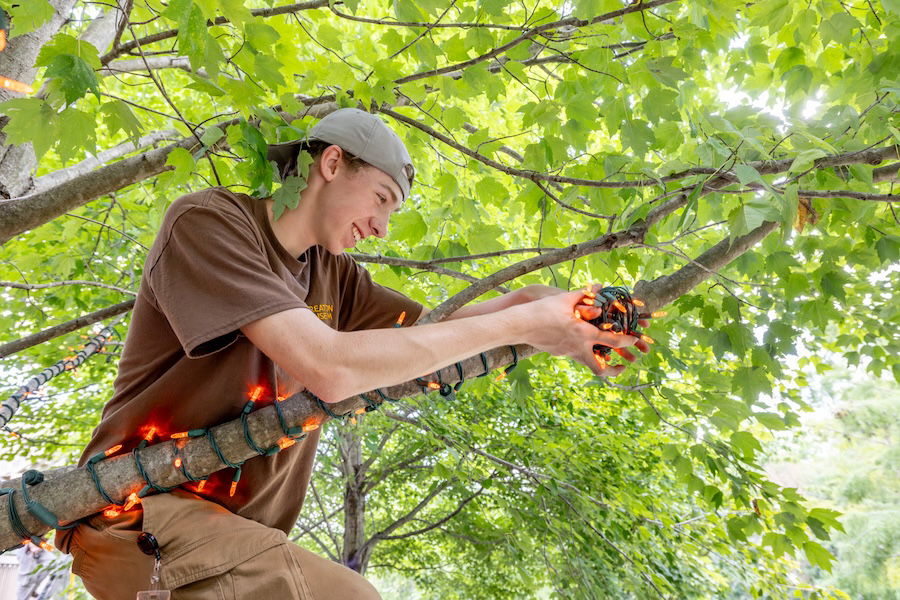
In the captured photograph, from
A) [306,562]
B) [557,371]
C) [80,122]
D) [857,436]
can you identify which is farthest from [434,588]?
[857,436]

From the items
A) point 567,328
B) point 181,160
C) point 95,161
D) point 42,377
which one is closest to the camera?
point 567,328

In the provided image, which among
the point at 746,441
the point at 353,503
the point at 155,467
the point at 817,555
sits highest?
the point at 353,503

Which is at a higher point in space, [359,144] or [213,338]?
[359,144]

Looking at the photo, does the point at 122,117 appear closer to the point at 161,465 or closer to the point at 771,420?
the point at 161,465

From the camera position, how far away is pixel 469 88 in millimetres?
2648

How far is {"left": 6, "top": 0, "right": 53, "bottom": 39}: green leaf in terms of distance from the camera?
5.45ft

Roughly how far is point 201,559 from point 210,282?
72 centimetres

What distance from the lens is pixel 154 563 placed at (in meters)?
1.45

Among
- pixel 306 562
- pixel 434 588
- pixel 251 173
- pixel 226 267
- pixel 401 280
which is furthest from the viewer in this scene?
pixel 434 588

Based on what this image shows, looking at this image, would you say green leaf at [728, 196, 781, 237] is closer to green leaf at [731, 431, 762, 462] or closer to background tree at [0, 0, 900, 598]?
background tree at [0, 0, 900, 598]

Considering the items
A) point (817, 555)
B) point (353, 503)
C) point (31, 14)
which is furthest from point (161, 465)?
point (353, 503)

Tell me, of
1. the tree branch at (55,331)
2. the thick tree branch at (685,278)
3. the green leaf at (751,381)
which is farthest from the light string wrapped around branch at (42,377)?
the green leaf at (751,381)

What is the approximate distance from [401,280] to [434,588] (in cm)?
783

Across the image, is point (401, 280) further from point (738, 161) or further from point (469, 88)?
point (738, 161)
